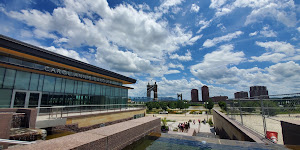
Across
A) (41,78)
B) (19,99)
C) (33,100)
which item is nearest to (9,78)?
(19,99)

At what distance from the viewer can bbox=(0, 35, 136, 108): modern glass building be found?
520 inches

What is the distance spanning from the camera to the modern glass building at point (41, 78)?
13219 millimetres

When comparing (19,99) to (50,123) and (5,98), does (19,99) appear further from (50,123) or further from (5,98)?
(50,123)

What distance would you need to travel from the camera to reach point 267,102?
21.0ft

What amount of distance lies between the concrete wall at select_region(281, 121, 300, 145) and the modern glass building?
20.1m

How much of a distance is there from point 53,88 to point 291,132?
21.4m

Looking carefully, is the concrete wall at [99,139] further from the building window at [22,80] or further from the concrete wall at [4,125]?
the building window at [22,80]

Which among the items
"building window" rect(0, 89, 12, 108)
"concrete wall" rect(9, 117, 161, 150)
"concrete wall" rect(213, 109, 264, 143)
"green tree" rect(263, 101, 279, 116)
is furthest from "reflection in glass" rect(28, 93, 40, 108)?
"green tree" rect(263, 101, 279, 116)

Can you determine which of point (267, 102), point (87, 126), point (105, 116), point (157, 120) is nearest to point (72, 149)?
point (157, 120)

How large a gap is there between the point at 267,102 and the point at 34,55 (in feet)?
65.4

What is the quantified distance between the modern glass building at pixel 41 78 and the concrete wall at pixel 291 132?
20083 mm

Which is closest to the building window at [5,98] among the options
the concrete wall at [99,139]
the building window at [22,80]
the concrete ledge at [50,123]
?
the building window at [22,80]

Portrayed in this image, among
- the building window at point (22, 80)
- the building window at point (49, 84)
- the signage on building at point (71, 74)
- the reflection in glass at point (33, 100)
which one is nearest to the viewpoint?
the building window at point (22, 80)

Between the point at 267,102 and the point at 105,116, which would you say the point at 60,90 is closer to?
the point at 105,116
